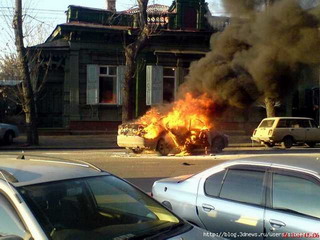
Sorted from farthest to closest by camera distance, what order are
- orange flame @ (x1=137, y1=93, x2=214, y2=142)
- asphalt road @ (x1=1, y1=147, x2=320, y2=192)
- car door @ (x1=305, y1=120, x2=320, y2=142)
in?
car door @ (x1=305, y1=120, x2=320, y2=142)
orange flame @ (x1=137, y1=93, x2=214, y2=142)
asphalt road @ (x1=1, y1=147, x2=320, y2=192)

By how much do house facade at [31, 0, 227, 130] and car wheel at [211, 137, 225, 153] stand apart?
9.64 m

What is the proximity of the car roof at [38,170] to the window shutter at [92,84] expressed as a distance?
2354 cm

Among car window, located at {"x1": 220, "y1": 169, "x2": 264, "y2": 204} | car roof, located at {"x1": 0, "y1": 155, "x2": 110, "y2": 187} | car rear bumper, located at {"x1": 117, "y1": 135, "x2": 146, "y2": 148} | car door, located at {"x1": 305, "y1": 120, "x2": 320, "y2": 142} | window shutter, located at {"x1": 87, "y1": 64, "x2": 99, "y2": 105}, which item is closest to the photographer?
car roof, located at {"x1": 0, "y1": 155, "x2": 110, "y2": 187}

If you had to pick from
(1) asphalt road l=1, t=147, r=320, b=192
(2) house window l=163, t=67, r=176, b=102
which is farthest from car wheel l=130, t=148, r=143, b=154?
(2) house window l=163, t=67, r=176, b=102

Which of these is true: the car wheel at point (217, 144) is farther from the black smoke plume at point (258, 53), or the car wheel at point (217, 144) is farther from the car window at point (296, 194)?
the car window at point (296, 194)

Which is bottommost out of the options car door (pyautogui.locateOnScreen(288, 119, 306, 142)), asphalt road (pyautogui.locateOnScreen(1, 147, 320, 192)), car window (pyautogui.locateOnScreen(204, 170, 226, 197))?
asphalt road (pyautogui.locateOnScreen(1, 147, 320, 192))

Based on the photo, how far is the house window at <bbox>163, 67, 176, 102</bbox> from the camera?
1148 inches

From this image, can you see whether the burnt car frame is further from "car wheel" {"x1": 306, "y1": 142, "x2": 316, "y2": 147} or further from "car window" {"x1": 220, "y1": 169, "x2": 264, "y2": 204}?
"car window" {"x1": 220, "y1": 169, "x2": 264, "y2": 204}

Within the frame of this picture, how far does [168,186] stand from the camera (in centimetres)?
588

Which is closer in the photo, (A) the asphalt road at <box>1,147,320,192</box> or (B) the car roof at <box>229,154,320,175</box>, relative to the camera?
(B) the car roof at <box>229,154,320,175</box>

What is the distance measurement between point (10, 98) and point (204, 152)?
13629mm

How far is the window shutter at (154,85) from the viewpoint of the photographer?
28.2m

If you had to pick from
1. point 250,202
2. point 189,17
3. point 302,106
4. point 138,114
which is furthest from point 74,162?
point 302,106

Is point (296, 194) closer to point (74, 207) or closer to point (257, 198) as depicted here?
point (257, 198)
